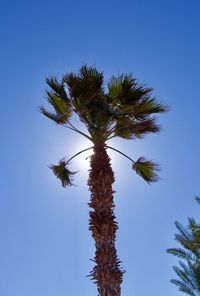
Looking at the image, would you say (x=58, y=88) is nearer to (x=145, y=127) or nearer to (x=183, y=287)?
(x=145, y=127)

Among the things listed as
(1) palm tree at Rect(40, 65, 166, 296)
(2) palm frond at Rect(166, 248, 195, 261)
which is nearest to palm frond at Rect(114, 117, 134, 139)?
(1) palm tree at Rect(40, 65, 166, 296)

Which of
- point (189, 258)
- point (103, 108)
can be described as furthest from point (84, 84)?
point (189, 258)

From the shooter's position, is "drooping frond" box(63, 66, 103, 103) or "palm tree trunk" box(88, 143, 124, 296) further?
"drooping frond" box(63, 66, 103, 103)

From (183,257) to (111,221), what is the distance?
395 inches

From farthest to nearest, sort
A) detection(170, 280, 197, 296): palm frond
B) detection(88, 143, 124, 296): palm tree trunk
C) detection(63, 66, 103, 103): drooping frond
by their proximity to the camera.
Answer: detection(170, 280, 197, 296): palm frond, detection(63, 66, 103, 103): drooping frond, detection(88, 143, 124, 296): palm tree trunk

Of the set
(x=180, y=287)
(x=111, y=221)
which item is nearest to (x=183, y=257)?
(x=180, y=287)

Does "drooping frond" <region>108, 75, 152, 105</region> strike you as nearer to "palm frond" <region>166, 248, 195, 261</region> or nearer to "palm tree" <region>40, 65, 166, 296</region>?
"palm tree" <region>40, 65, 166, 296</region>

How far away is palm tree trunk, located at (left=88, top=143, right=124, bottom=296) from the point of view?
1060 centimetres

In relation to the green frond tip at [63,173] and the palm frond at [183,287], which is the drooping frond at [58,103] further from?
the palm frond at [183,287]

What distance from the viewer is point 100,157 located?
1266cm

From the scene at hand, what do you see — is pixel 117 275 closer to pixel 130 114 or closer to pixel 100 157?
pixel 100 157

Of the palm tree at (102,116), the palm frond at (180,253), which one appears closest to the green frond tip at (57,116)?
the palm tree at (102,116)

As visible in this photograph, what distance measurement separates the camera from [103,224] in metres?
11.4

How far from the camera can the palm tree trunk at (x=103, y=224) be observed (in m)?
10.6
